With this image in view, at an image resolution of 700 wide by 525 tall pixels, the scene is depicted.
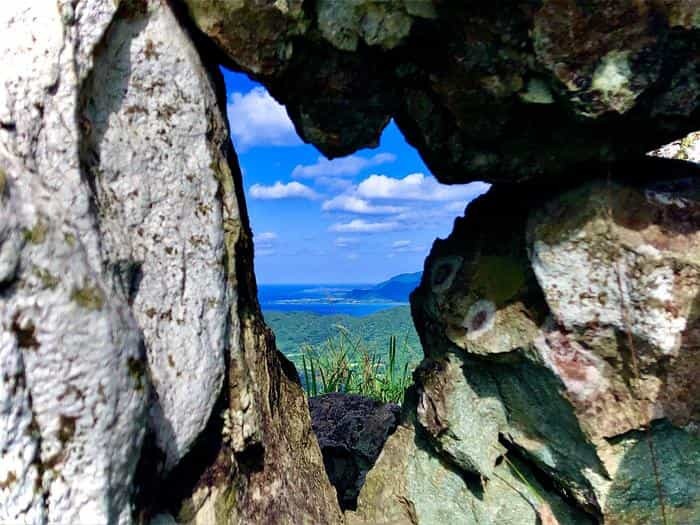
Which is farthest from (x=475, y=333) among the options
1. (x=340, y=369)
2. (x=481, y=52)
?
(x=340, y=369)

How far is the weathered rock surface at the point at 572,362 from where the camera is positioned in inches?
114

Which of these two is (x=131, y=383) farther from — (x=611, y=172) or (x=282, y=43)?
(x=611, y=172)

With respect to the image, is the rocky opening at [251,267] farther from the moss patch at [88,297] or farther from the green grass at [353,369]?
the green grass at [353,369]

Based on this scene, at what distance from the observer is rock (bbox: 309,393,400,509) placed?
15.4 feet

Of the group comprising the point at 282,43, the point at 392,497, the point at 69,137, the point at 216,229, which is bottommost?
the point at 392,497

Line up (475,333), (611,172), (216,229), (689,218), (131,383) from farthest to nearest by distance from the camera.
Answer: (475,333)
(611,172)
(689,218)
(216,229)
(131,383)

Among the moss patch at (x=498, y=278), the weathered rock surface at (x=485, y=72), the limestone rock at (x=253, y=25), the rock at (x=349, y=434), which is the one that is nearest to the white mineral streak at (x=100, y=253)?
the limestone rock at (x=253, y=25)

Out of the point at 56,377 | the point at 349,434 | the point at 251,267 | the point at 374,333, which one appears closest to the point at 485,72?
the point at 251,267

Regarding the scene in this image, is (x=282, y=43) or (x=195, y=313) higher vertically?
(x=282, y=43)

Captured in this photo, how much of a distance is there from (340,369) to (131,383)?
5.32m

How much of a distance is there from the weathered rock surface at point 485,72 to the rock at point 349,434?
6.91 ft

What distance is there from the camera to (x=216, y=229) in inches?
107

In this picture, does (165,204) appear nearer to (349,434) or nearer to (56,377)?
(56,377)

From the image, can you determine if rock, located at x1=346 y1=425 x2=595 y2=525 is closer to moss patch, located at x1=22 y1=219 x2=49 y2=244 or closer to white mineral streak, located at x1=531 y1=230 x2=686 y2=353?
white mineral streak, located at x1=531 y1=230 x2=686 y2=353
